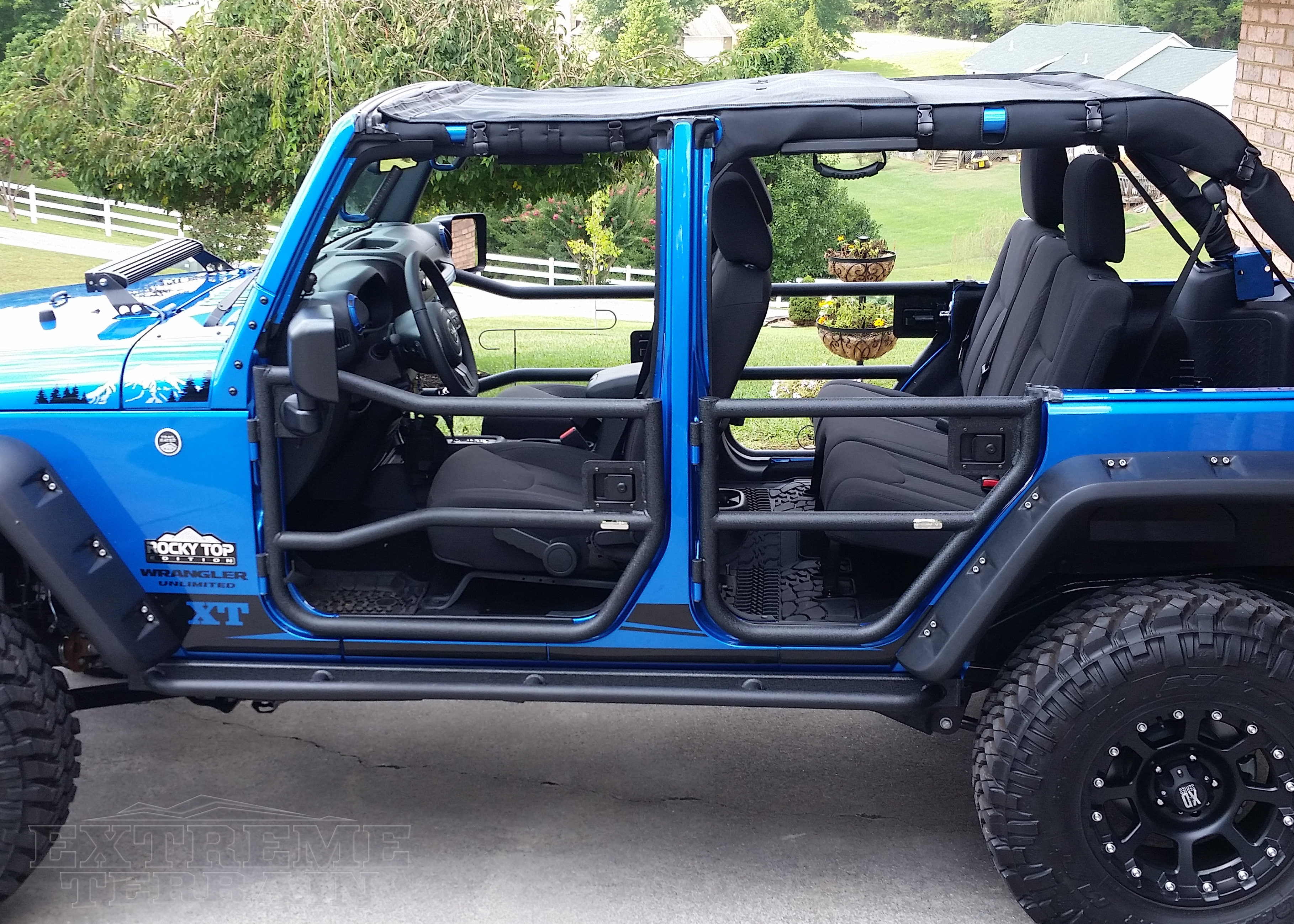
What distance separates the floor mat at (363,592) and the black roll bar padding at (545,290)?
1213 mm

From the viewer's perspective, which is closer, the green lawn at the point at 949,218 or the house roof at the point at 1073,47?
the green lawn at the point at 949,218

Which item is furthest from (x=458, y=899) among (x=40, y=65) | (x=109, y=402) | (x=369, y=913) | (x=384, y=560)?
(x=40, y=65)

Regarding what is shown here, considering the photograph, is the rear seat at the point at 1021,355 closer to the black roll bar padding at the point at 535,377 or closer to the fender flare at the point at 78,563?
the black roll bar padding at the point at 535,377

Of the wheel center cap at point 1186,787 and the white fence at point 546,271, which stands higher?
the wheel center cap at point 1186,787

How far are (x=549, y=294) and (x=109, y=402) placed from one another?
165 cm

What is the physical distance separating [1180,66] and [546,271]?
652 inches

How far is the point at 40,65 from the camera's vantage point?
9320mm

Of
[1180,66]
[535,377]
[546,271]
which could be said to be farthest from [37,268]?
[1180,66]

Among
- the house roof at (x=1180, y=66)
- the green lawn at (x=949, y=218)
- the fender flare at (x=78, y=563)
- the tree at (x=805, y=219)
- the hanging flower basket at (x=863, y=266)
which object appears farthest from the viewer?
the house roof at (x=1180, y=66)

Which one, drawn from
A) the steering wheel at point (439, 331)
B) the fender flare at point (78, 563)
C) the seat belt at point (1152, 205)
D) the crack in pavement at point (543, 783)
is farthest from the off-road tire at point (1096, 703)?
the fender flare at point (78, 563)

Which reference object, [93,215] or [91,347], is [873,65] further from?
[91,347]

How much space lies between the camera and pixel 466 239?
13.4ft

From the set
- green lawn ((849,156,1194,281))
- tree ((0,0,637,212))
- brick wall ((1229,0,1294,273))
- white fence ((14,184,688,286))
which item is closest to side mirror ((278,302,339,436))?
tree ((0,0,637,212))

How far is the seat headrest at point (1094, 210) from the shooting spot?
304 cm
